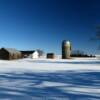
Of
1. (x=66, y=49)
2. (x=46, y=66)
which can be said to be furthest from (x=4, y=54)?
(x=46, y=66)

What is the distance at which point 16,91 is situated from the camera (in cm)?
765

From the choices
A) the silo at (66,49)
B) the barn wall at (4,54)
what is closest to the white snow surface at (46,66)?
the barn wall at (4,54)

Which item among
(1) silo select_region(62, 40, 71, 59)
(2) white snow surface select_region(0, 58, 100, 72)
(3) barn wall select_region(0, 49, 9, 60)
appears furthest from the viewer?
(1) silo select_region(62, 40, 71, 59)

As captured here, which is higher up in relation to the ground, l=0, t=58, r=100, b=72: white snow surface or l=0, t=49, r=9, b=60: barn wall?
l=0, t=49, r=9, b=60: barn wall

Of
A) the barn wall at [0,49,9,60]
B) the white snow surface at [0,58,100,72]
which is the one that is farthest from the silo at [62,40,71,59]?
the white snow surface at [0,58,100,72]

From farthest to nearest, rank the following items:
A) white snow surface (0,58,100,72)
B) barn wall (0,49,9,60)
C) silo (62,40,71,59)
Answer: silo (62,40,71,59) < barn wall (0,49,9,60) < white snow surface (0,58,100,72)

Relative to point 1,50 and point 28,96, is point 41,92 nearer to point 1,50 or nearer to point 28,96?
point 28,96

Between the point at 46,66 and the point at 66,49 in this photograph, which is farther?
the point at 66,49

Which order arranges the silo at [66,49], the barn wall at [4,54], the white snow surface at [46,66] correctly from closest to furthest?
the white snow surface at [46,66]
the barn wall at [4,54]
the silo at [66,49]

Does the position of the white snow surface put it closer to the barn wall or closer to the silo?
the barn wall

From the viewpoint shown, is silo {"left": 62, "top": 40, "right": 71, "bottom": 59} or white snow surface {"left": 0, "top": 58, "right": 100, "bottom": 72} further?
silo {"left": 62, "top": 40, "right": 71, "bottom": 59}

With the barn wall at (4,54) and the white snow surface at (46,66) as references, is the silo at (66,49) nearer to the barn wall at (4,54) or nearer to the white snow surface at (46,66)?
the barn wall at (4,54)

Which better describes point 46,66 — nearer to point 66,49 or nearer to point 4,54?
point 4,54

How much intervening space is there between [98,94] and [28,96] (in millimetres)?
2061
